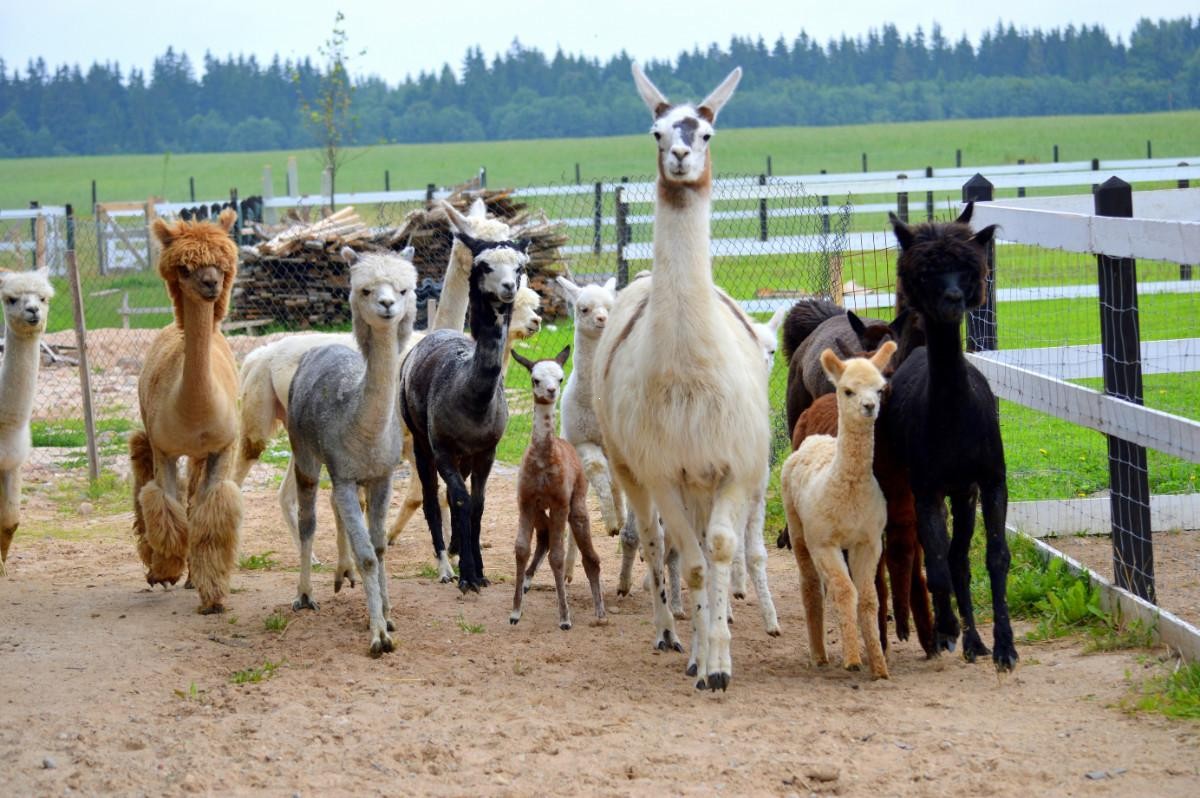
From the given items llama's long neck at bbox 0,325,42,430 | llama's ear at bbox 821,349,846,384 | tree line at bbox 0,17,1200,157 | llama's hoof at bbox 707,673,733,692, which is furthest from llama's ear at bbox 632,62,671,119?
tree line at bbox 0,17,1200,157

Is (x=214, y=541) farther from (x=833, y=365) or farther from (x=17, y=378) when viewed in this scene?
(x=833, y=365)

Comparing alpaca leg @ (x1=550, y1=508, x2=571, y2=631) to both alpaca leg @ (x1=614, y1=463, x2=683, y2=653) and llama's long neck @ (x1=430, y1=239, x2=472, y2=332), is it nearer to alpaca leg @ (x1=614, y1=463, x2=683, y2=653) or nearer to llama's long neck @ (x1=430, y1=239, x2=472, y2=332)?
alpaca leg @ (x1=614, y1=463, x2=683, y2=653)

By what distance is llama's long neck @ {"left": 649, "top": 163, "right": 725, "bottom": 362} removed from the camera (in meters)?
5.73

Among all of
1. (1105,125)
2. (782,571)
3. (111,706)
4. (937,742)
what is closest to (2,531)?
(111,706)

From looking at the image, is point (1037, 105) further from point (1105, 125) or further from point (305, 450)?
point (305, 450)

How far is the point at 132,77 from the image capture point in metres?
113

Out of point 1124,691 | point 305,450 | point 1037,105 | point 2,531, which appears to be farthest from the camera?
point 1037,105

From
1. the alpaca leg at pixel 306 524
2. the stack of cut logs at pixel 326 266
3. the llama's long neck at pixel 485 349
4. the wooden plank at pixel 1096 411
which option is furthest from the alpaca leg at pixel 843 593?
the stack of cut logs at pixel 326 266

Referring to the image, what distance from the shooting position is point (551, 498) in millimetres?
6930

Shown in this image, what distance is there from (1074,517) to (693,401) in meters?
3.10

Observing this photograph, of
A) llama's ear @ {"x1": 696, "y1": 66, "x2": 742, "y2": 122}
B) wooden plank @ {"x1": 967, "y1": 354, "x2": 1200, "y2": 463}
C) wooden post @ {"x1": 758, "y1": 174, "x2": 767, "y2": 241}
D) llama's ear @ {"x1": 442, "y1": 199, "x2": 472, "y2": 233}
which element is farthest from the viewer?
wooden post @ {"x1": 758, "y1": 174, "x2": 767, "y2": 241}

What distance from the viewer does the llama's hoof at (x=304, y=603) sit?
7.29 m

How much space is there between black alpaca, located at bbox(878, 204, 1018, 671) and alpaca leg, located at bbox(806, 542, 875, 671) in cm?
34

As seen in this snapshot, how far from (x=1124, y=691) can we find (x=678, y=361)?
210 centimetres
